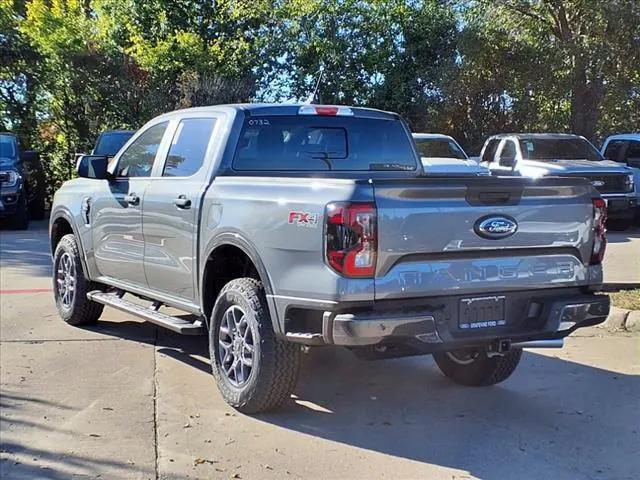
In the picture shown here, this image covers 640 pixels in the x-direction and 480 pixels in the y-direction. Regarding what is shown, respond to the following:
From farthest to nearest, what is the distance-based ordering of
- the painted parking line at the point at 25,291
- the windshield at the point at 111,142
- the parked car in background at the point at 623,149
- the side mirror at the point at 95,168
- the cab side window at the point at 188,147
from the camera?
the parked car in background at the point at 623,149 < the windshield at the point at 111,142 < the painted parking line at the point at 25,291 < the side mirror at the point at 95,168 < the cab side window at the point at 188,147

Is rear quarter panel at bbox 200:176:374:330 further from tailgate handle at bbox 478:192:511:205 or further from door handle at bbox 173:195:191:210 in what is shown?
tailgate handle at bbox 478:192:511:205

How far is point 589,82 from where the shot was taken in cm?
1938

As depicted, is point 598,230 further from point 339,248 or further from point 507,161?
point 507,161

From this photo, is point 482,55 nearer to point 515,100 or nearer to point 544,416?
point 515,100

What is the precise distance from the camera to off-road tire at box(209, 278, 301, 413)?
180 inches

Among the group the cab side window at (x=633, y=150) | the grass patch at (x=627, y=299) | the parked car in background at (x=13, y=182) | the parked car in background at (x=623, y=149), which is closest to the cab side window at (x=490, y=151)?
the parked car in background at (x=623, y=149)

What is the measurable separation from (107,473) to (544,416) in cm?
273

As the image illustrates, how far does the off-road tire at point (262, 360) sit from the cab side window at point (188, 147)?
3.65 feet

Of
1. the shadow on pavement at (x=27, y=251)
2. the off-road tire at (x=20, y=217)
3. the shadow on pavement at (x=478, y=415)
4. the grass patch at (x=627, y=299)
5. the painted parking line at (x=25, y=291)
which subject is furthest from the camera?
the off-road tire at (x=20, y=217)

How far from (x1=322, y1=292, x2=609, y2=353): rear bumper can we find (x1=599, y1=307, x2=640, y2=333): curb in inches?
109

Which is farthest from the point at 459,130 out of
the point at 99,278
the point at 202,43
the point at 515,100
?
the point at 99,278

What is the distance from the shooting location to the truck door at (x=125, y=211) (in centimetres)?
605

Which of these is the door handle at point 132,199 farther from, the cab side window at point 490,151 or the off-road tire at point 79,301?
the cab side window at point 490,151

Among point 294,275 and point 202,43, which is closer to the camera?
point 294,275
